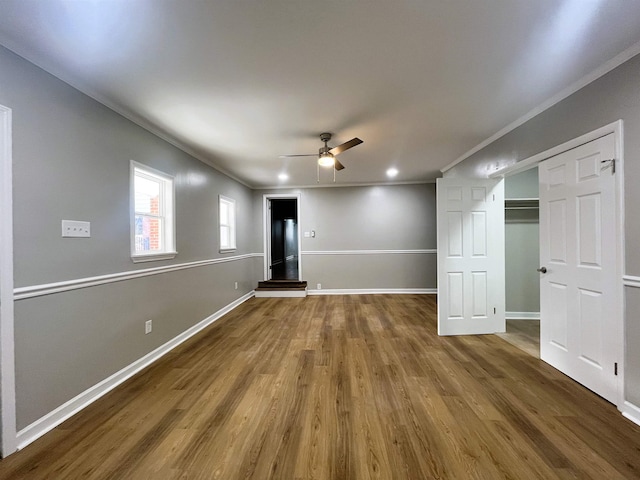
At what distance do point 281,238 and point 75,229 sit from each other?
8.98m

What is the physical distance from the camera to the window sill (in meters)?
2.52

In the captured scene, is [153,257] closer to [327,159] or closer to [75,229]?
[75,229]

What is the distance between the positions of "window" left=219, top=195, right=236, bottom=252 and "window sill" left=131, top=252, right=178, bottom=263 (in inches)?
63.2

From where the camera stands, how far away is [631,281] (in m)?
1.75

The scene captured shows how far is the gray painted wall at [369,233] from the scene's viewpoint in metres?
5.82

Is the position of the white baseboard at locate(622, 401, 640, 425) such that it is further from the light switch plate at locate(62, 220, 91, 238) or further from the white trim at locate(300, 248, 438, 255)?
the white trim at locate(300, 248, 438, 255)

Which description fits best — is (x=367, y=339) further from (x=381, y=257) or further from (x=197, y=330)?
(x=381, y=257)

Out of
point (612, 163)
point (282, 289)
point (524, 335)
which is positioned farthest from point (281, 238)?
point (612, 163)

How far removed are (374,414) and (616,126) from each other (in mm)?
2597

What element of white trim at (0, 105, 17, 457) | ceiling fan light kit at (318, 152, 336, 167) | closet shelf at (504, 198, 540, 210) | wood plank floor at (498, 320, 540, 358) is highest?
ceiling fan light kit at (318, 152, 336, 167)

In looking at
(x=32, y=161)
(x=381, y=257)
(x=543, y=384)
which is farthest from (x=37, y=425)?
(x=381, y=257)

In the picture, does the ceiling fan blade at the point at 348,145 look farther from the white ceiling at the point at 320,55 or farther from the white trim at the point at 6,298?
the white trim at the point at 6,298

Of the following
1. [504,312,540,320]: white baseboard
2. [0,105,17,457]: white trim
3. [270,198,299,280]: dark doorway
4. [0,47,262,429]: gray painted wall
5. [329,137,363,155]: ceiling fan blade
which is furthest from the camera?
[270,198,299,280]: dark doorway

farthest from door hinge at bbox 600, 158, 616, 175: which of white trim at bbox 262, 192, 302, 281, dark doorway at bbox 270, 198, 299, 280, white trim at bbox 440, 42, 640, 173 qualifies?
dark doorway at bbox 270, 198, 299, 280
